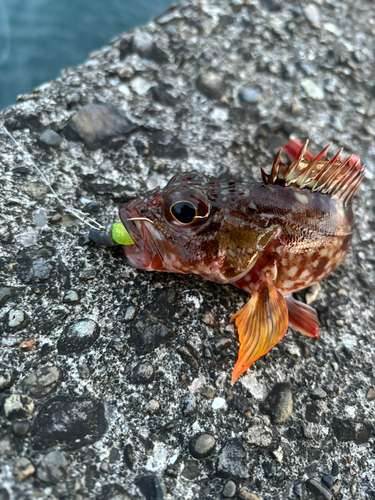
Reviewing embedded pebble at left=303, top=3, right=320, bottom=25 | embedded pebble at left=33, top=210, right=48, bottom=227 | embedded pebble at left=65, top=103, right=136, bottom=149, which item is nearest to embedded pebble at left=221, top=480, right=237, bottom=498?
embedded pebble at left=33, top=210, right=48, bottom=227

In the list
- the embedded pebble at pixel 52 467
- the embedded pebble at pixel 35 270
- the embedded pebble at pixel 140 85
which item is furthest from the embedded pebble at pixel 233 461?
the embedded pebble at pixel 140 85

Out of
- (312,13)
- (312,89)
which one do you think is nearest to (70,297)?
(312,89)

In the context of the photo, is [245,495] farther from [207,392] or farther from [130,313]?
[130,313]

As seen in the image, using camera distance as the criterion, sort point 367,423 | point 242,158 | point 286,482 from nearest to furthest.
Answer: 1. point 286,482
2. point 367,423
3. point 242,158

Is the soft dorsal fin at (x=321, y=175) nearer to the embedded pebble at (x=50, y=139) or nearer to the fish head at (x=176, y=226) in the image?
the fish head at (x=176, y=226)

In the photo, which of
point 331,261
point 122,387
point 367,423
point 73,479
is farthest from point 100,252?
point 367,423

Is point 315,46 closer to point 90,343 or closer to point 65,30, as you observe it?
point 65,30
